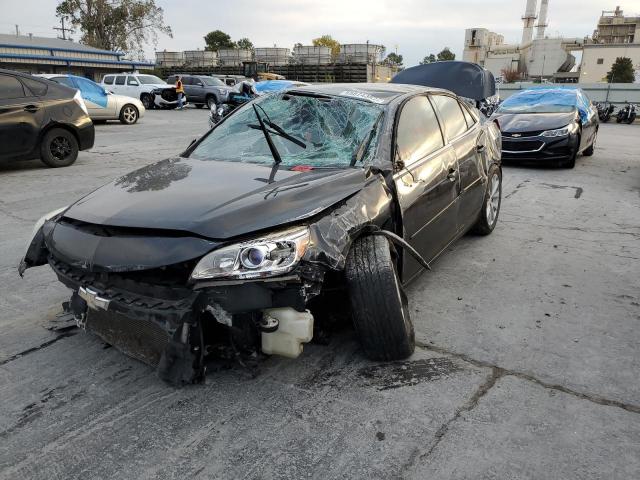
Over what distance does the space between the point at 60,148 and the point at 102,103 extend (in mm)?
7526

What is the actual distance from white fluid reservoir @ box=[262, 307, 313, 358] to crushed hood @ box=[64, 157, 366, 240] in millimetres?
414

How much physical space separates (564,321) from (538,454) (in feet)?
4.91

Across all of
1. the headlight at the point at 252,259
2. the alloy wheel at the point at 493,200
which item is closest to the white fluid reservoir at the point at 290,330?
the headlight at the point at 252,259

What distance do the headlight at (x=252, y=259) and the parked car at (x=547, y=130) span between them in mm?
8276

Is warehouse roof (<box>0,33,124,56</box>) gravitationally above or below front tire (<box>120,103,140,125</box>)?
above

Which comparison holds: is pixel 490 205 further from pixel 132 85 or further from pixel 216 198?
pixel 132 85

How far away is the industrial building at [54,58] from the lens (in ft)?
117

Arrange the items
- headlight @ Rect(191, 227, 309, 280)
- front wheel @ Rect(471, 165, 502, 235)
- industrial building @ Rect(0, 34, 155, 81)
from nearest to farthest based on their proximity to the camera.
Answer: headlight @ Rect(191, 227, 309, 280), front wheel @ Rect(471, 165, 502, 235), industrial building @ Rect(0, 34, 155, 81)

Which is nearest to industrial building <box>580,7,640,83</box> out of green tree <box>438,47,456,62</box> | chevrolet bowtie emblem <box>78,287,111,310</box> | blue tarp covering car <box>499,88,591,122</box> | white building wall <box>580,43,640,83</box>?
white building wall <box>580,43,640,83</box>

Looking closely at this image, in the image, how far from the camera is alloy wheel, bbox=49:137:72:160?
8758mm

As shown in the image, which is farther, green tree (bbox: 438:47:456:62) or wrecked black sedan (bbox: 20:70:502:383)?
green tree (bbox: 438:47:456:62)

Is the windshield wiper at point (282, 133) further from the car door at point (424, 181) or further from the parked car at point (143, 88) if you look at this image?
the parked car at point (143, 88)

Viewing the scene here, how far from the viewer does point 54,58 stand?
37.0m

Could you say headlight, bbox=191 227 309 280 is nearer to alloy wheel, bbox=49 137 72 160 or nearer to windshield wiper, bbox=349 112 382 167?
windshield wiper, bbox=349 112 382 167
